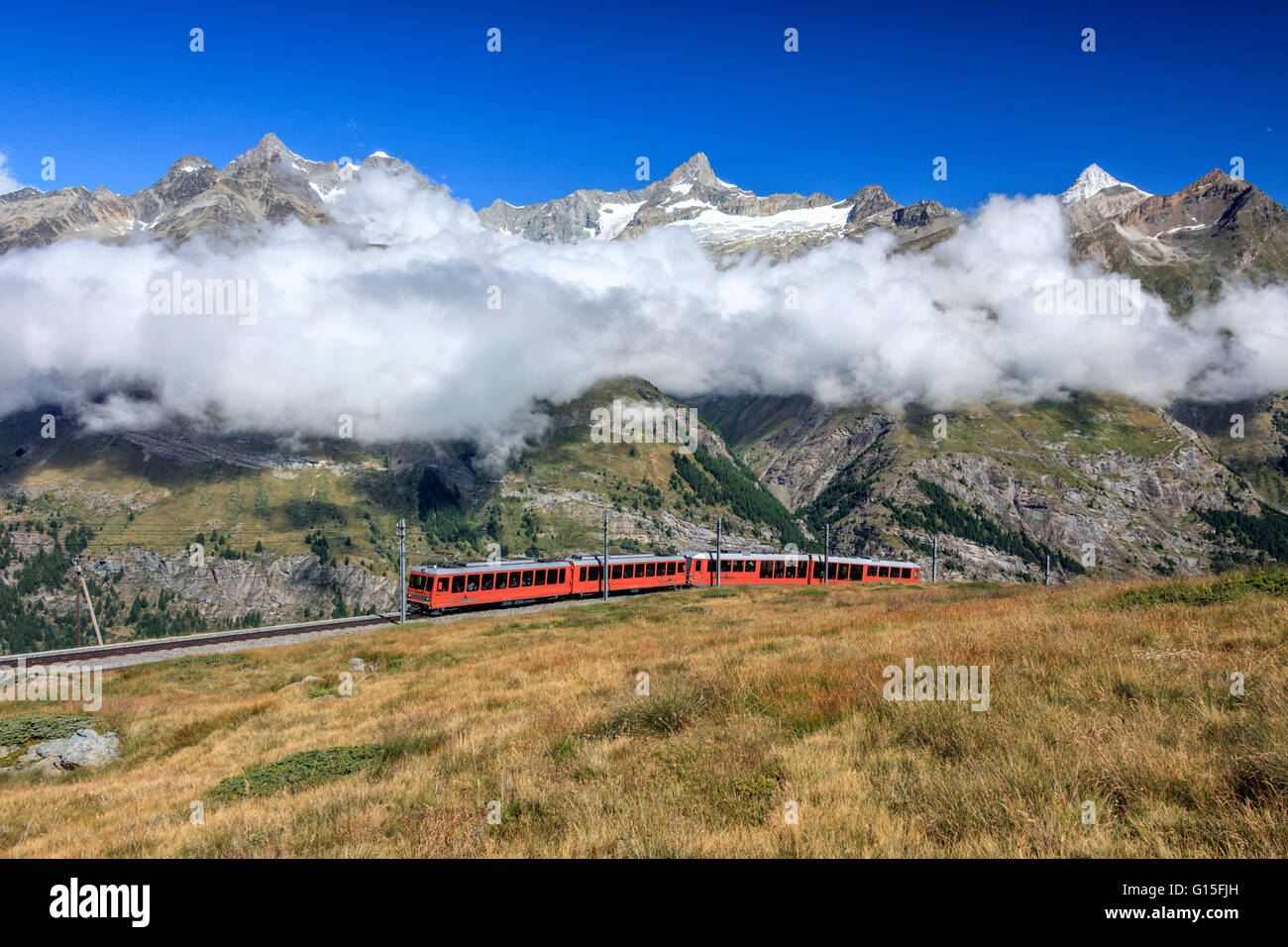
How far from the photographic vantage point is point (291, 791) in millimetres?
8891

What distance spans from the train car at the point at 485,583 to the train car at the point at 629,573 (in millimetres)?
1508

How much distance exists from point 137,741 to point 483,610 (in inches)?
1490

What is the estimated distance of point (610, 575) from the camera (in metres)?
60.8

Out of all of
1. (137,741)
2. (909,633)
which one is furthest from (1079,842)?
(137,741)

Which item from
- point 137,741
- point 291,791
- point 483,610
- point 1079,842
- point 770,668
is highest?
point 1079,842

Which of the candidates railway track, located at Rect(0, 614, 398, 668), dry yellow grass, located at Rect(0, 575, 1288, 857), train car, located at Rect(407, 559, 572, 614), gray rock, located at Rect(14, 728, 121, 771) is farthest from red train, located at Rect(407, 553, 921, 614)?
dry yellow grass, located at Rect(0, 575, 1288, 857)

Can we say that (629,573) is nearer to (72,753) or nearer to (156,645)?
(156,645)

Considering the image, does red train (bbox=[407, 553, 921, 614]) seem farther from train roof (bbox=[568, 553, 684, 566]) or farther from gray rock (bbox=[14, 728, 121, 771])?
gray rock (bbox=[14, 728, 121, 771])

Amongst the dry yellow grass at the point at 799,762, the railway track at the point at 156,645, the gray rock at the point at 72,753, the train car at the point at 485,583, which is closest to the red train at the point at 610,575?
the train car at the point at 485,583

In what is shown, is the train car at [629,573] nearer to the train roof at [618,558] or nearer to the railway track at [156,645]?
the train roof at [618,558]

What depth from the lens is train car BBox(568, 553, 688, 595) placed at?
5909 centimetres

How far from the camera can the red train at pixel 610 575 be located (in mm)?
51750

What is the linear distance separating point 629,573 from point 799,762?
5597cm
